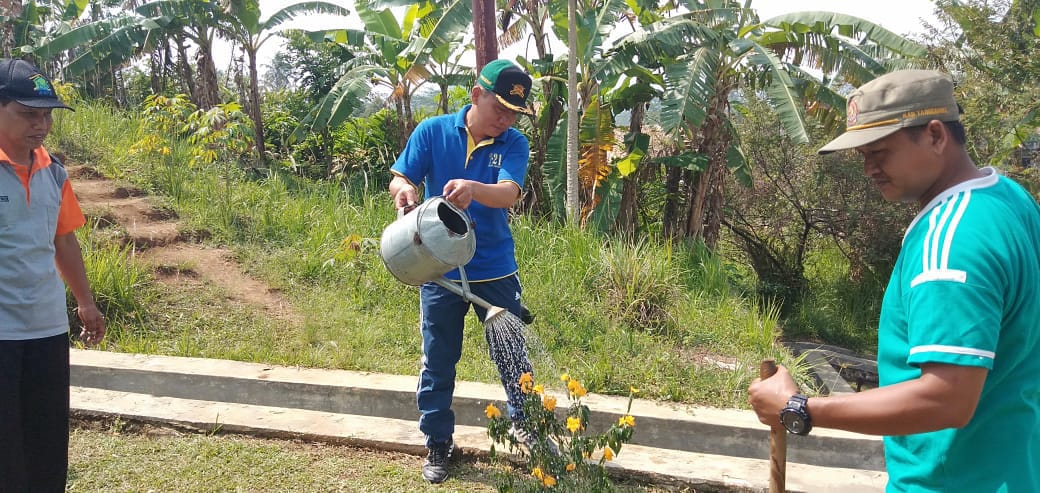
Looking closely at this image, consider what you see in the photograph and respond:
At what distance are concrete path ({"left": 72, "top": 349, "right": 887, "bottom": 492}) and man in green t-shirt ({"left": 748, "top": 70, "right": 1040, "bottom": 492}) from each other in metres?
1.93

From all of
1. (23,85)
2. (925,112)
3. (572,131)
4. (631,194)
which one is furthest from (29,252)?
(631,194)

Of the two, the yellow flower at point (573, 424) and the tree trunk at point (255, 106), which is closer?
the yellow flower at point (573, 424)

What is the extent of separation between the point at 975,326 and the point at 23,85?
9.63ft

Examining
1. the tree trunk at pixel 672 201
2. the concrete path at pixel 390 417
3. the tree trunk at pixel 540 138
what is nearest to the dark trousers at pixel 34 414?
the concrete path at pixel 390 417

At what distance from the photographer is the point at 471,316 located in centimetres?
535

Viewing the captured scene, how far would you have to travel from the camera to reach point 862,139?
4.87ft

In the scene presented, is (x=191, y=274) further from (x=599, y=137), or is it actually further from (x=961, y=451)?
(x=961, y=451)

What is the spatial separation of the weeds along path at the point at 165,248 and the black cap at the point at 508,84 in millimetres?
3258

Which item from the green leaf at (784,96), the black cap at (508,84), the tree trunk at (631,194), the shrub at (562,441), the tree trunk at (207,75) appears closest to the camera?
the shrub at (562,441)

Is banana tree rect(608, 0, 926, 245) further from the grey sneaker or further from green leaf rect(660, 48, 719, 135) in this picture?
the grey sneaker

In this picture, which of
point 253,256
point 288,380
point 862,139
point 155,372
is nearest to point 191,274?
point 253,256

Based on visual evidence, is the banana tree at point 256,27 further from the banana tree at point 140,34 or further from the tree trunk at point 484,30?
the tree trunk at point 484,30

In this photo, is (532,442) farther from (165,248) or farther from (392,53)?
(392,53)

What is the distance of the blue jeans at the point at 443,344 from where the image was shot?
3283mm
